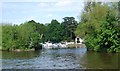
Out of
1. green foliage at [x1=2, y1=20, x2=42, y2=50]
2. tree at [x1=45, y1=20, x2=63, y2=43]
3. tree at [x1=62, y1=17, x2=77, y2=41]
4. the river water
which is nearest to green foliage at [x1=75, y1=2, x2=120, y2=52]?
the river water

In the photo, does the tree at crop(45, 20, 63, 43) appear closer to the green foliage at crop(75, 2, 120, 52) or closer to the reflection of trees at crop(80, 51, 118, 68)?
the green foliage at crop(75, 2, 120, 52)

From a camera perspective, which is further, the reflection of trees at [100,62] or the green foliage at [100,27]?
the green foliage at [100,27]

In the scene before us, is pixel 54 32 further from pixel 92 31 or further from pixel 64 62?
pixel 64 62

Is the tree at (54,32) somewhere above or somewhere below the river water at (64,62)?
above

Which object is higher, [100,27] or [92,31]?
[100,27]

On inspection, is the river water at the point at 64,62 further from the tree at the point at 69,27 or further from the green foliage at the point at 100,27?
the tree at the point at 69,27

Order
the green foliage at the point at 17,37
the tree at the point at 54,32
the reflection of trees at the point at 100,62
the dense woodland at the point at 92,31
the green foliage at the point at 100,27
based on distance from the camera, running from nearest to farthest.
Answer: the reflection of trees at the point at 100,62, the green foliage at the point at 100,27, the dense woodland at the point at 92,31, the green foliage at the point at 17,37, the tree at the point at 54,32

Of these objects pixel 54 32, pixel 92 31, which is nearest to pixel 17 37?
pixel 92 31

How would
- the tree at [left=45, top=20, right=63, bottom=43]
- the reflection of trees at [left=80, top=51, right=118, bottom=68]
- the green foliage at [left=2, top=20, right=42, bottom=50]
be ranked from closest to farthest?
the reflection of trees at [left=80, top=51, right=118, bottom=68]
the green foliage at [left=2, top=20, right=42, bottom=50]
the tree at [left=45, top=20, right=63, bottom=43]

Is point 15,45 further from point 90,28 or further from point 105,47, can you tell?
point 105,47

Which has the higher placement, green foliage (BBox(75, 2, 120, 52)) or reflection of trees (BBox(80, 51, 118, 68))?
green foliage (BBox(75, 2, 120, 52))

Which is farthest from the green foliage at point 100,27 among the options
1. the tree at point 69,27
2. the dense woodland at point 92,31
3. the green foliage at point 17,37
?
the tree at point 69,27

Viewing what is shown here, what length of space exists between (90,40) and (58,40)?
29051 mm

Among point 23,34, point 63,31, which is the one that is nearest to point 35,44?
point 23,34
